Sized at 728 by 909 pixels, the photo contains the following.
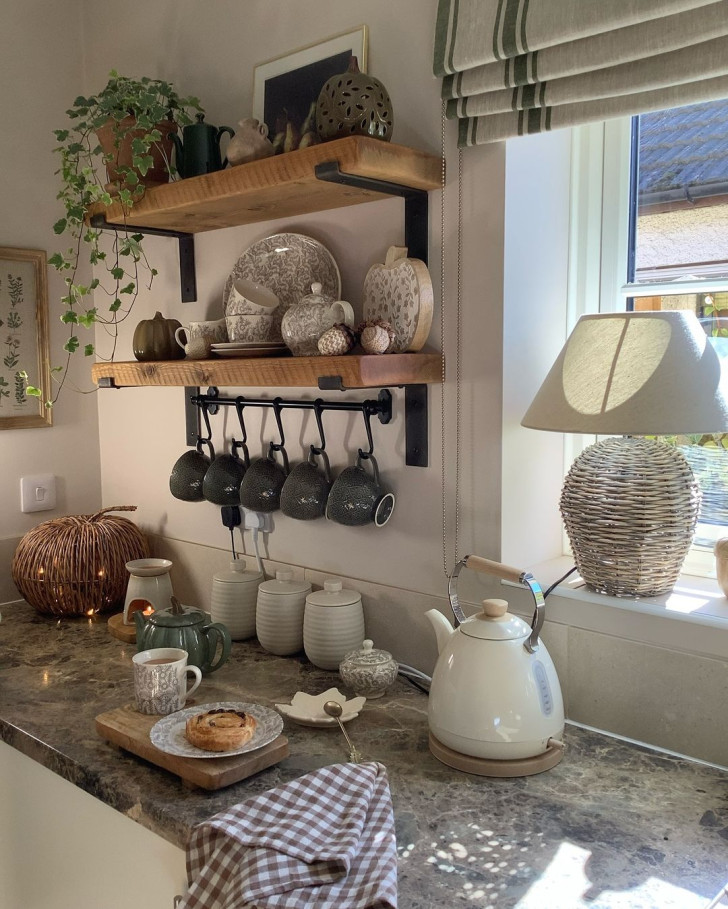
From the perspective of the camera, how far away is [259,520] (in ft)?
6.08

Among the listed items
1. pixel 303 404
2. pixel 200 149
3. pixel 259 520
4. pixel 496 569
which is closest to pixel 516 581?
pixel 496 569

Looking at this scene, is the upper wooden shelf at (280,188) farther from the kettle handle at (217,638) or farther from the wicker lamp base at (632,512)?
the kettle handle at (217,638)

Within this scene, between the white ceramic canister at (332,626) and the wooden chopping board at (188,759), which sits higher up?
the white ceramic canister at (332,626)

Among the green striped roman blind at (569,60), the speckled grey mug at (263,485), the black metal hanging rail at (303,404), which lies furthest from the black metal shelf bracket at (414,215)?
the speckled grey mug at (263,485)

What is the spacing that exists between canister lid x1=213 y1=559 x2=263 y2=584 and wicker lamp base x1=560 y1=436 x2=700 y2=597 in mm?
709

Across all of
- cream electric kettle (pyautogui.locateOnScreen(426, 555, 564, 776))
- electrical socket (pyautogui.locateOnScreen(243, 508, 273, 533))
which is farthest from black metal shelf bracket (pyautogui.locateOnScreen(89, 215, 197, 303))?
cream electric kettle (pyautogui.locateOnScreen(426, 555, 564, 776))

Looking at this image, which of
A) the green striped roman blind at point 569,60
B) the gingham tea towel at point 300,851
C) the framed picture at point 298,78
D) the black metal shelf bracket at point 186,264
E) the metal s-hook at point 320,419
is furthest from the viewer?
the black metal shelf bracket at point 186,264

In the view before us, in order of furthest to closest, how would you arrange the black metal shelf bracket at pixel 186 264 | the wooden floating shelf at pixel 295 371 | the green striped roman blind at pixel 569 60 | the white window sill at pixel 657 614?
the black metal shelf bracket at pixel 186 264, the wooden floating shelf at pixel 295 371, the white window sill at pixel 657 614, the green striped roman blind at pixel 569 60

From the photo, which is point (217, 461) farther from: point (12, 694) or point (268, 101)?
point (268, 101)

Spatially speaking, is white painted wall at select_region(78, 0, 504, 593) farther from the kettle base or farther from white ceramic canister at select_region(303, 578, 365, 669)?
the kettle base

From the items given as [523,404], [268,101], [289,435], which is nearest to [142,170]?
[268,101]

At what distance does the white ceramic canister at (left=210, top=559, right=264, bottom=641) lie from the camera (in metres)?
1.76

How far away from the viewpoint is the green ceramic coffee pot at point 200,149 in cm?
166

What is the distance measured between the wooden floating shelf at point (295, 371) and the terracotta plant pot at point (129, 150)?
0.38m
